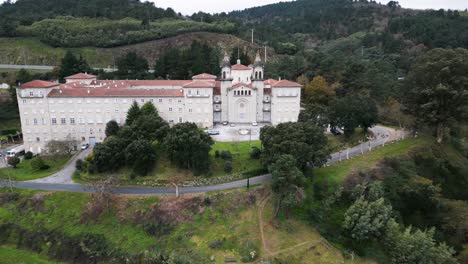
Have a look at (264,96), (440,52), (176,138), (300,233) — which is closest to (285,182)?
(300,233)

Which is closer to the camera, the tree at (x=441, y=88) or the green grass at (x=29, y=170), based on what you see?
the green grass at (x=29, y=170)

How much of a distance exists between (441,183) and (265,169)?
→ 960 inches

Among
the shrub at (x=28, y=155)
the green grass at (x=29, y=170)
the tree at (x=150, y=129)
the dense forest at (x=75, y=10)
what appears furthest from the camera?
the dense forest at (x=75, y=10)

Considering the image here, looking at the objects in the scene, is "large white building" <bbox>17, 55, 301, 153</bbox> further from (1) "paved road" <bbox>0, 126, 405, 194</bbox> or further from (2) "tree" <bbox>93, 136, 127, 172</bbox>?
(2) "tree" <bbox>93, 136, 127, 172</bbox>

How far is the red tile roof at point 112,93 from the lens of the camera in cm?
6209

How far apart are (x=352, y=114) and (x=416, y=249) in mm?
26430

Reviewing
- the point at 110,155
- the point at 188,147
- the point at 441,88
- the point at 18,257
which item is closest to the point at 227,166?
the point at 188,147

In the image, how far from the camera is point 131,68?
87.0m

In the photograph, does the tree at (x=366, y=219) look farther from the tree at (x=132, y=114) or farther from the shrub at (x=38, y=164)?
the shrub at (x=38, y=164)

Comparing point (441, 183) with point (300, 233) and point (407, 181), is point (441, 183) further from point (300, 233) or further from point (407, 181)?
point (300, 233)

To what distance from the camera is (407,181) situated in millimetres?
46594

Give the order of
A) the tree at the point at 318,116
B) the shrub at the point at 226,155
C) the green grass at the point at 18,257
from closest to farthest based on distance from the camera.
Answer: the green grass at the point at 18,257, the shrub at the point at 226,155, the tree at the point at 318,116

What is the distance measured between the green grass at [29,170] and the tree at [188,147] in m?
19.7

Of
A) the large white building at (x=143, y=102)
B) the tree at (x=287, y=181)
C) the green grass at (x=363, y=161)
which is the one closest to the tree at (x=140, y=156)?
the large white building at (x=143, y=102)
